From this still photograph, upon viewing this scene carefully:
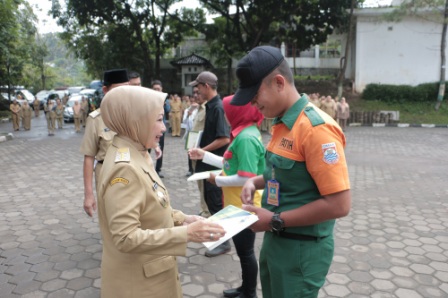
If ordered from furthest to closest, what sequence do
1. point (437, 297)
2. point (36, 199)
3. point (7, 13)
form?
1. point (7, 13)
2. point (36, 199)
3. point (437, 297)

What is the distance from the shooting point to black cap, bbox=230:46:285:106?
5.65 feet

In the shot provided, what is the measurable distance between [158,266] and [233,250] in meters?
2.56

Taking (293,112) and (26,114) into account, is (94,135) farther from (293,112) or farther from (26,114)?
(26,114)

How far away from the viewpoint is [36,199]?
6484 millimetres

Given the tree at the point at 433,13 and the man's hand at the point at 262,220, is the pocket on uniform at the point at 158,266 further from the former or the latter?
the tree at the point at 433,13

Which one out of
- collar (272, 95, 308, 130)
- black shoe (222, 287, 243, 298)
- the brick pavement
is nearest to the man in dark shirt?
the brick pavement

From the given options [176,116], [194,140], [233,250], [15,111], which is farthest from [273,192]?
[15,111]

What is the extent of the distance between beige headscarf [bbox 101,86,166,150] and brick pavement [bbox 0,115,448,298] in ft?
6.88

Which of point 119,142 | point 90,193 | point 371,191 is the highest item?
point 119,142

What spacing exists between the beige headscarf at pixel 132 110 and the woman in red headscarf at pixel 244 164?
1.04 metres

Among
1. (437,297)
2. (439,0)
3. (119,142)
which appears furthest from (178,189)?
(439,0)

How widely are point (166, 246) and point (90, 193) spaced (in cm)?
202

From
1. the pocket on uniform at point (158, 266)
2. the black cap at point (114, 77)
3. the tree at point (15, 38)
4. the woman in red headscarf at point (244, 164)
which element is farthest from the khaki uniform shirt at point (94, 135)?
the tree at point (15, 38)

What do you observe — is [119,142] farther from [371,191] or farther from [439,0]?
[439,0]
